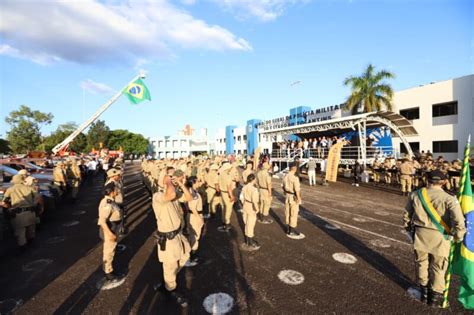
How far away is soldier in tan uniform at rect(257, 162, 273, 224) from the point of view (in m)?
7.99

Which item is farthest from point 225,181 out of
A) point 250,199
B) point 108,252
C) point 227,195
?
point 108,252

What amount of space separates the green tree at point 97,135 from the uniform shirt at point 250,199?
72.7 m

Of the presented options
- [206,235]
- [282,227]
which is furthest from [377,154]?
[206,235]

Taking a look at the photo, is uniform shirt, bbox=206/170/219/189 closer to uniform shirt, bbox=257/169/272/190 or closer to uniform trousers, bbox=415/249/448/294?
uniform shirt, bbox=257/169/272/190

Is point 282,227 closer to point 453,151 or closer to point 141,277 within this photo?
point 141,277

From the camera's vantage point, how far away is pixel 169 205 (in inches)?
160

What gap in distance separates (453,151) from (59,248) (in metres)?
27.4

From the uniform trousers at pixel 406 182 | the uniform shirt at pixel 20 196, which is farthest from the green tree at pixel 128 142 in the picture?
the uniform trousers at pixel 406 182

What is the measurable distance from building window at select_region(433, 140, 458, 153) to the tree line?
54.5m

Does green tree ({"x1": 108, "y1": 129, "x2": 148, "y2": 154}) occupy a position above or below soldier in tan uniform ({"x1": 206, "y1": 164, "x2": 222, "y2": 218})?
above

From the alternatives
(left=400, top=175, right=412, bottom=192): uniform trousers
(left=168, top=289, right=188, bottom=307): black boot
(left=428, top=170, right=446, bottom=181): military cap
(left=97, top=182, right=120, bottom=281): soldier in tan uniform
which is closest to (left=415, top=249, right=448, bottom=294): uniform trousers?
(left=428, top=170, right=446, bottom=181): military cap

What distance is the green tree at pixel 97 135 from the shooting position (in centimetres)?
6869

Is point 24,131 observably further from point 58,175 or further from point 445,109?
point 445,109

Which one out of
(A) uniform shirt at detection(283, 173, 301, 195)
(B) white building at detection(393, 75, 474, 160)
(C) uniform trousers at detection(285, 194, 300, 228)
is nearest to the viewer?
(A) uniform shirt at detection(283, 173, 301, 195)
